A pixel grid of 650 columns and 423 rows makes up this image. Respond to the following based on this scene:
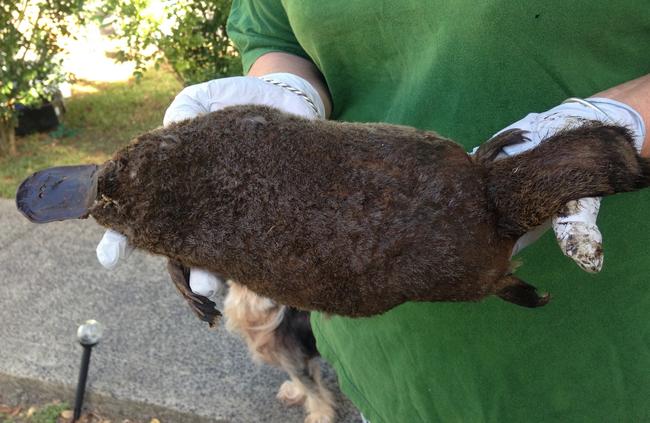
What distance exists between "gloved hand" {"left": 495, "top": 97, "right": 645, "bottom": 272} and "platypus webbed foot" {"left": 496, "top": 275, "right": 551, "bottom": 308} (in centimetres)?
8

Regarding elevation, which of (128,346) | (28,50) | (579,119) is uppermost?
(579,119)

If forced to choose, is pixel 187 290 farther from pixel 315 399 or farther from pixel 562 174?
pixel 315 399

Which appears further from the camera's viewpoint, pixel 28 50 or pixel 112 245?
pixel 28 50

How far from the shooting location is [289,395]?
13.5ft

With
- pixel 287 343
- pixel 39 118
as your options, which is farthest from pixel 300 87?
pixel 39 118

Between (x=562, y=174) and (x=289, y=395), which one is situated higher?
(x=562, y=174)

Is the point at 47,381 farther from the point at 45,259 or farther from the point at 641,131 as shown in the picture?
the point at 641,131

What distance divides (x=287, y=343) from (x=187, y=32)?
3.98 metres

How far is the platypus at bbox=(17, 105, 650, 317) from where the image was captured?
1.26m

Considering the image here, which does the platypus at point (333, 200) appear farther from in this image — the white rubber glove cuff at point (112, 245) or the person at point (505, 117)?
the person at point (505, 117)

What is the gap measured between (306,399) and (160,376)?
40.8 inches

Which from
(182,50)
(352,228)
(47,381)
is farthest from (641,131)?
(182,50)

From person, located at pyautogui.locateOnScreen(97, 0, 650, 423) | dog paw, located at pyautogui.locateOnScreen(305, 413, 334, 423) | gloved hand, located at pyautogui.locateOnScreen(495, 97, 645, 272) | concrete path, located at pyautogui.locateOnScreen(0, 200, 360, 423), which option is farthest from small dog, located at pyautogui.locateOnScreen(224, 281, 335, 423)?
gloved hand, located at pyautogui.locateOnScreen(495, 97, 645, 272)

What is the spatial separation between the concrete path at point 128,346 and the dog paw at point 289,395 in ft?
Result: 0.15
